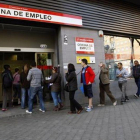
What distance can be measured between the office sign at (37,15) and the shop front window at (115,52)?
2239 mm

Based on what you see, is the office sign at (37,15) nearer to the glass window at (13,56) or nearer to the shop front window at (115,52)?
the shop front window at (115,52)

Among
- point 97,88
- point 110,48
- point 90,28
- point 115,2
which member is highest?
point 115,2

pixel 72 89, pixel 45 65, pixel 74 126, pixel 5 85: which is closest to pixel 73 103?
pixel 72 89

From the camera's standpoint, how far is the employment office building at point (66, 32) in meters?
7.14

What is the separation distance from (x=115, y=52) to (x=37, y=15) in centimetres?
468

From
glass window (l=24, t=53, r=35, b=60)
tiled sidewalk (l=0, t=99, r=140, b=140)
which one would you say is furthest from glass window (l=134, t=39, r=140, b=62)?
glass window (l=24, t=53, r=35, b=60)

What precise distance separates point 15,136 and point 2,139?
0.96 ft

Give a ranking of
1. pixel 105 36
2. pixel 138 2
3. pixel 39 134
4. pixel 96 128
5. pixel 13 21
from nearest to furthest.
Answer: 1. pixel 39 134
2. pixel 96 128
3. pixel 13 21
4. pixel 105 36
5. pixel 138 2

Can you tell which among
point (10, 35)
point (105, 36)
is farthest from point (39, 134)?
point (105, 36)

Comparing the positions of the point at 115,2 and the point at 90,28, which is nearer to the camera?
the point at 90,28

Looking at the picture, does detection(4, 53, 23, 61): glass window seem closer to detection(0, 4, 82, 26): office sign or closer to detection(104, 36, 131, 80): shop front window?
detection(0, 4, 82, 26): office sign

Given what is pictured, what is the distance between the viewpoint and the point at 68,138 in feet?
13.4

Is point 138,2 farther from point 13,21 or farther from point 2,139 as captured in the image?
point 2,139

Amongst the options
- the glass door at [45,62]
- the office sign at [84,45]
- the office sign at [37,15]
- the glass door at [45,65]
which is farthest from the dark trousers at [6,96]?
the office sign at [84,45]
